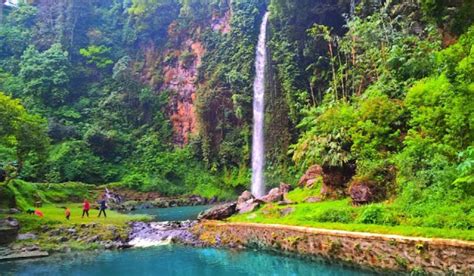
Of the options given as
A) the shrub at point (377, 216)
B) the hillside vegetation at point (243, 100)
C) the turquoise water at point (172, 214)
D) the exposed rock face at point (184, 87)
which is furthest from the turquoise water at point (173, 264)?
the exposed rock face at point (184, 87)

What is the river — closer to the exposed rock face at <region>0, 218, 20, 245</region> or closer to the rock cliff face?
the exposed rock face at <region>0, 218, 20, 245</region>

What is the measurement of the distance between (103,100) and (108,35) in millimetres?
9432

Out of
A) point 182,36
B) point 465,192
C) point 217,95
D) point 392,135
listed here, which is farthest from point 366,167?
point 182,36

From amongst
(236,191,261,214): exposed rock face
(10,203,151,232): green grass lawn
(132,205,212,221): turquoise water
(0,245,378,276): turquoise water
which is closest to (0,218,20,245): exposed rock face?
(10,203,151,232): green grass lawn

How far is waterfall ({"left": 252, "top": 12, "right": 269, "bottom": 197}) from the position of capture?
3256cm

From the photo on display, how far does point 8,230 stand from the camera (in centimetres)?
1577

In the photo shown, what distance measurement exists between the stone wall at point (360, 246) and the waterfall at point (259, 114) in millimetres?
16864

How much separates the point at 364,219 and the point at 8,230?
12.8 meters

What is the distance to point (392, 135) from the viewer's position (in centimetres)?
1538

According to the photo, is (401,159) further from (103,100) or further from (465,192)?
(103,100)

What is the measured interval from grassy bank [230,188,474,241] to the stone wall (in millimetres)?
332

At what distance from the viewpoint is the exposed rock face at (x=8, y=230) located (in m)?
15.6

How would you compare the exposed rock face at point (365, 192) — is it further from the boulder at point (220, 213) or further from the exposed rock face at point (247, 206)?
the boulder at point (220, 213)

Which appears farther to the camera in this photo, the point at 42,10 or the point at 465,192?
the point at 42,10
